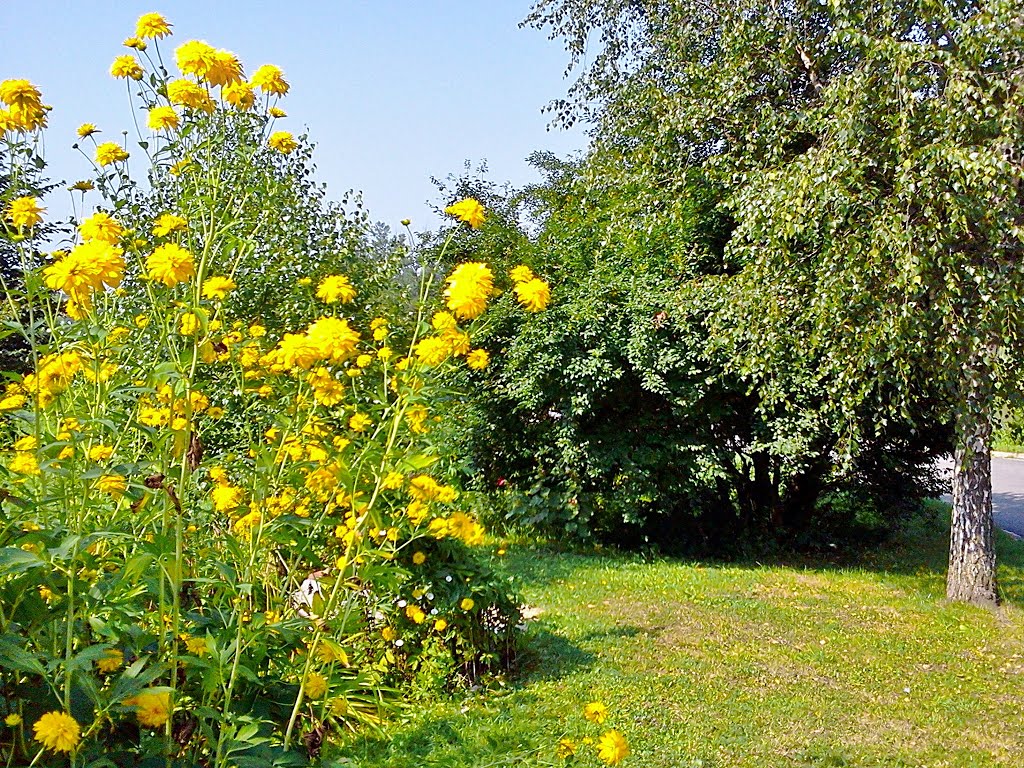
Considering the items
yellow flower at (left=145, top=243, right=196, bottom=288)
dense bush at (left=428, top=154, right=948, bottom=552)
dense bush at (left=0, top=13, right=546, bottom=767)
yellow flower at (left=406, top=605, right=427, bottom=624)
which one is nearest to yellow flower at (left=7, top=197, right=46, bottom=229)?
dense bush at (left=0, top=13, right=546, bottom=767)

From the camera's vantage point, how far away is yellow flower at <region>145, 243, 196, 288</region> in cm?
155

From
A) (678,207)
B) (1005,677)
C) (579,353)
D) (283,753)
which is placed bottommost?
(1005,677)

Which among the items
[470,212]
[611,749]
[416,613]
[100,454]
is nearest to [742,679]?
[416,613]

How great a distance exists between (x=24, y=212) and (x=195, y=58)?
45 centimetres

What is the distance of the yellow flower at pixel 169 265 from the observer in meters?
1.55

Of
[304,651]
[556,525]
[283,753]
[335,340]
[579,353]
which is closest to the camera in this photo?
[283,753]

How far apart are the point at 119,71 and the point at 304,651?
1.44 metres

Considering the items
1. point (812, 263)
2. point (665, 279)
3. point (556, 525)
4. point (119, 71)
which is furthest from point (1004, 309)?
point (119, 71)

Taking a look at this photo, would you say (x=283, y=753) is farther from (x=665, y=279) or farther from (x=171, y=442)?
(x=665, y=279)

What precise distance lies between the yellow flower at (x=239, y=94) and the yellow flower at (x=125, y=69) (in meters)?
0.36

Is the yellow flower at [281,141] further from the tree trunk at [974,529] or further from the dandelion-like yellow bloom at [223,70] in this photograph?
the tree trunk at [974,529]

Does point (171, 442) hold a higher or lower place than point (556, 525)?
higher

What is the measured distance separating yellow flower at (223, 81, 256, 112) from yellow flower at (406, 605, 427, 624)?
2.06 meters

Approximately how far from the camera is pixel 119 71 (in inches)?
83.2
